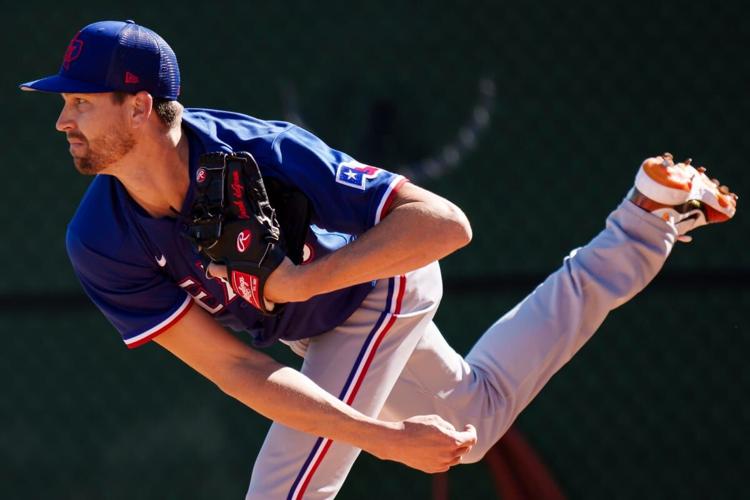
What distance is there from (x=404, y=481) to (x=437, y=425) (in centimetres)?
182

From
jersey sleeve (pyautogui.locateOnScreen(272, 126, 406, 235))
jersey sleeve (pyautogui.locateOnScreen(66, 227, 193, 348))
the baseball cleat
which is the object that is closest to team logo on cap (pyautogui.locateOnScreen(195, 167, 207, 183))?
jersey sleeve (pyautogui.locateOnScreen(272, 126, 406, 235))

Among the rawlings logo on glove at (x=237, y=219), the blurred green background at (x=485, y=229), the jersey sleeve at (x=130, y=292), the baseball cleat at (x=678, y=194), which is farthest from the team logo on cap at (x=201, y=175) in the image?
the blurred green background at (x=485, y=229)

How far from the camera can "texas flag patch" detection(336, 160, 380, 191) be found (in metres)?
2.31

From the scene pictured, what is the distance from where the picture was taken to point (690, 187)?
9.36 ft

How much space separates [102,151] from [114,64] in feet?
0.55

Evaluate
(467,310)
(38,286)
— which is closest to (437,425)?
(467,310)

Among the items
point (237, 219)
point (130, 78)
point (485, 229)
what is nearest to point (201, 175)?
point (237, 219)

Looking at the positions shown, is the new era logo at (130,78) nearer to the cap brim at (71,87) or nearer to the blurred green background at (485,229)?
the cap brim at (71,87)

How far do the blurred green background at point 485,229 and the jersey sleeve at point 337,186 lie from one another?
5.24 feet

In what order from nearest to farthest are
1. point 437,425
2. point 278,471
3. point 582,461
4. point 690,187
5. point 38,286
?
point 437,425, point 278,471, point 690,187, point 582,461, point 38,286

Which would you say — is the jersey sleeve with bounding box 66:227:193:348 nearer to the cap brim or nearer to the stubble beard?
the stubble beard

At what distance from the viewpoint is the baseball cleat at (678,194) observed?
284 centimetres

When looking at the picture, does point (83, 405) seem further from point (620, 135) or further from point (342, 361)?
point (620, 135)

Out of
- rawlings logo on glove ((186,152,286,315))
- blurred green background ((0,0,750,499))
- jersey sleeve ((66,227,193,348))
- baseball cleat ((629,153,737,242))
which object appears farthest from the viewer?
blurred green background ((0,0,750,499))
